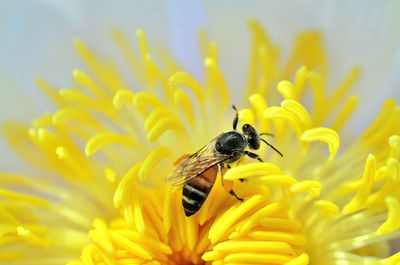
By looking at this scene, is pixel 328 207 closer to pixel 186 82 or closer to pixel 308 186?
pixel 308 186

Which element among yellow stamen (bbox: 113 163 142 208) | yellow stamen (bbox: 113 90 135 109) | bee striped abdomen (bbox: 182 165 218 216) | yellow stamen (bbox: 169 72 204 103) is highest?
yellow stamen (bbox: 169 72 204 103)

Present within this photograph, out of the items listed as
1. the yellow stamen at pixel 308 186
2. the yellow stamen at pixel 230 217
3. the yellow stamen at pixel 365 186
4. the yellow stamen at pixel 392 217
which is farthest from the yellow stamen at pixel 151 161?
the yellow stamen at pixel 392 217

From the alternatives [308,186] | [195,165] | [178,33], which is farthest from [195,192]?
[178,33]

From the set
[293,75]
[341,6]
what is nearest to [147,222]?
[293,75]

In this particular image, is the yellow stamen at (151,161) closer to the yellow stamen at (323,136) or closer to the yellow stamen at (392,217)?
the yellow stamen at (323,136)

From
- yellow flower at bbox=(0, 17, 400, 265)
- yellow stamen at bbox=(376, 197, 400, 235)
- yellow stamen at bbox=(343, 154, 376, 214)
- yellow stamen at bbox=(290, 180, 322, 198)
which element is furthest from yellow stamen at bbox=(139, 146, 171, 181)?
yellow stamen at bbox=(376, 197, 400, 235)

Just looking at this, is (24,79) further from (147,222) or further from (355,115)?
(355,115)

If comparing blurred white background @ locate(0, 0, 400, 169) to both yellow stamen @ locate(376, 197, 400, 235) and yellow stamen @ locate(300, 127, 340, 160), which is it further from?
yellow stamen @ locate(376, 197, 400, 235)

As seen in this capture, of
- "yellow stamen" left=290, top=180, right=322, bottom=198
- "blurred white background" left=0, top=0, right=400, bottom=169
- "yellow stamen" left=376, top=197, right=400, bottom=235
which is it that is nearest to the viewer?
"yellow stamen" left=376, top=197, right=400, bottom=235
